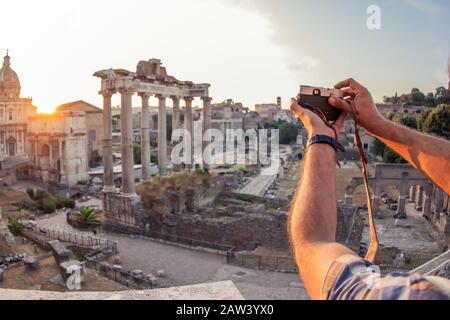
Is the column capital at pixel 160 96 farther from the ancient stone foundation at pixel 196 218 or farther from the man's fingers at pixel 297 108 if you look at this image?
the man's fingers at pixel 297 108

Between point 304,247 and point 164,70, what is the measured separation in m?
22.1

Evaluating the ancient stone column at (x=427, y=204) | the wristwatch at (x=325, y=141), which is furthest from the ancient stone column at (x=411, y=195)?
the wristwatch at (x=325, y=141)

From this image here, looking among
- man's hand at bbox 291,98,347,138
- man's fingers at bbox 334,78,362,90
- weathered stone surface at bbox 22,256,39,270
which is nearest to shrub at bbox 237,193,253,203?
weathered stone surface at bbox 22,256,39,270

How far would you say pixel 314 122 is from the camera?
85.5 inches

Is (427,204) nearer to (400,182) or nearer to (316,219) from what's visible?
(400,182)

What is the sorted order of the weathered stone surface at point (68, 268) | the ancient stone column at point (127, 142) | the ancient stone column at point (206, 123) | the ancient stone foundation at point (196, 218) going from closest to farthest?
the weathered stone surface at point (68, 268)
the ancient stone foundation at point (196, 218)
the ancient stone column at point (127, 142)
the ancient stone column at point (206, 123)

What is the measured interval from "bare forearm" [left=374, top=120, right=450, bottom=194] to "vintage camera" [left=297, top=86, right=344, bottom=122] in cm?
27

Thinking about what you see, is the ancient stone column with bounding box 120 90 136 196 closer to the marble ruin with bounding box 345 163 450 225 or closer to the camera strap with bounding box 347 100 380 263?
the marble ruin with bounding box 345 163 450 225

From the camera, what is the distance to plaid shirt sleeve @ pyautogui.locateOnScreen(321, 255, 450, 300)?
132 centimetres

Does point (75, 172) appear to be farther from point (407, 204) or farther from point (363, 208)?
point (407, 204)

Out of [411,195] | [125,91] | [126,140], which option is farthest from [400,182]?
[125,91]

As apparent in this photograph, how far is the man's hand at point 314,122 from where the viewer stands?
2.13 m
